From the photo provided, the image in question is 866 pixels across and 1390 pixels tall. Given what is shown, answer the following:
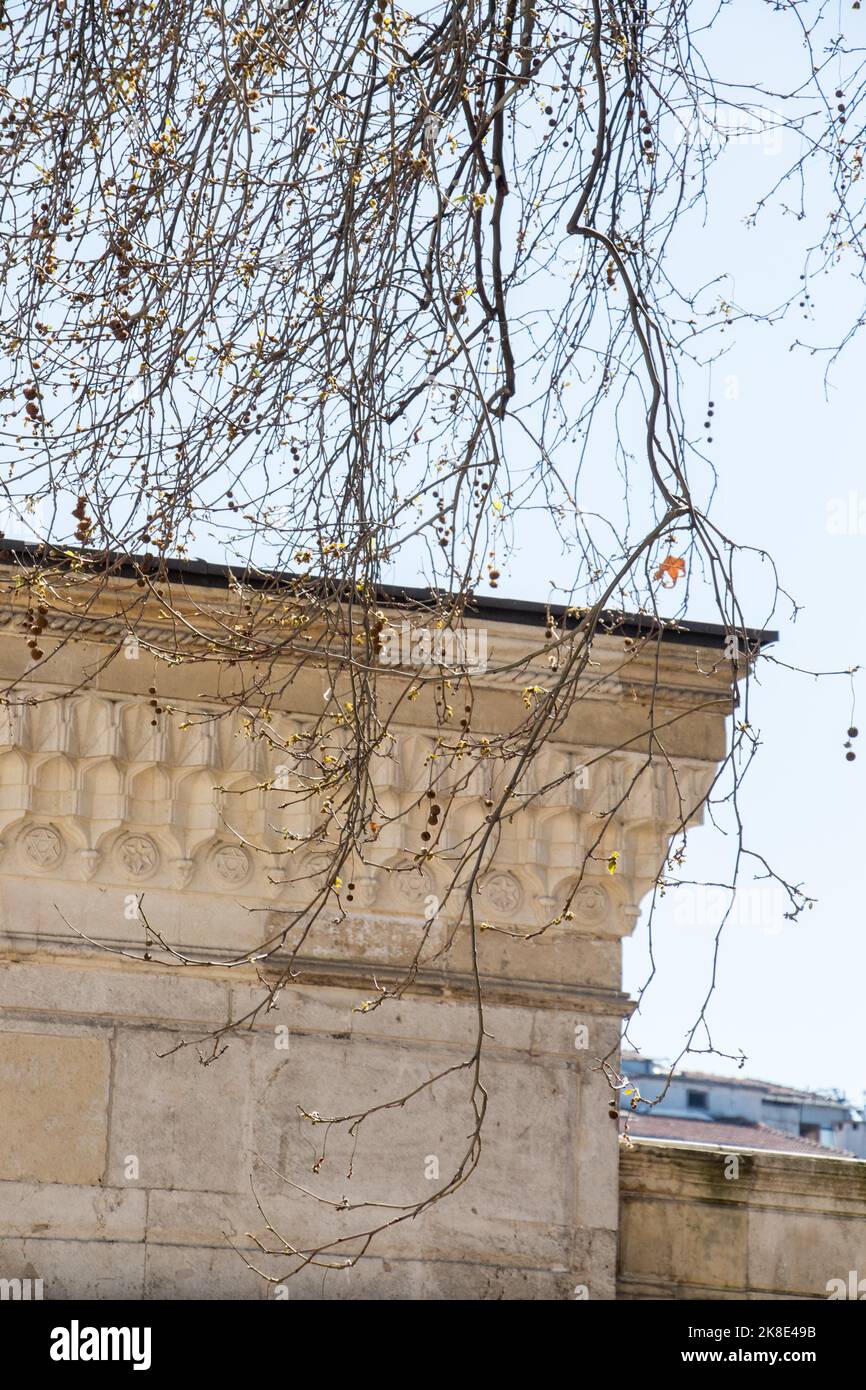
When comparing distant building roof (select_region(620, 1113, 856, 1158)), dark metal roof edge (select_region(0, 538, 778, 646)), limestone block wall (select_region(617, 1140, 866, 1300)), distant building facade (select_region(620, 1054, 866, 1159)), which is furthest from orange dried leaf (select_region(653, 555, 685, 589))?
distant building facade (select_region(620, 1054, 866, 1159))

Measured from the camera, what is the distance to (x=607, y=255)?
13.4 ft

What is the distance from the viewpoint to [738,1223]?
5.73m

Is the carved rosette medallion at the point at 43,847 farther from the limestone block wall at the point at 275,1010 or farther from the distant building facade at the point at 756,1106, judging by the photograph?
the distant building facade at the point at 756,1106

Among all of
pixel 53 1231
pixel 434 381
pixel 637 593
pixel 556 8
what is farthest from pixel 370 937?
pixel 556 8

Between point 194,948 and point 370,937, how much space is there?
53cm

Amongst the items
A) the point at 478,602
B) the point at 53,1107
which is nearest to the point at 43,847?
the point at 53,1107

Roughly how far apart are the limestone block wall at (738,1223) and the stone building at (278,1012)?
0.6 inches

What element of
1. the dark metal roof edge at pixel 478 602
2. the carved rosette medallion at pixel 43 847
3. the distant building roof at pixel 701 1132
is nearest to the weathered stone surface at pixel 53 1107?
the carved rosette medallion at pixel 43 847

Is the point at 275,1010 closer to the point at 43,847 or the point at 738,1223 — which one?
the point at 43,847

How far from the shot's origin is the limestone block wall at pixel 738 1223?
5.68 meters

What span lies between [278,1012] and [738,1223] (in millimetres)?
1593

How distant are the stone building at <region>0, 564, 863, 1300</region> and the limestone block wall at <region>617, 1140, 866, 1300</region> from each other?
2 centimetres
